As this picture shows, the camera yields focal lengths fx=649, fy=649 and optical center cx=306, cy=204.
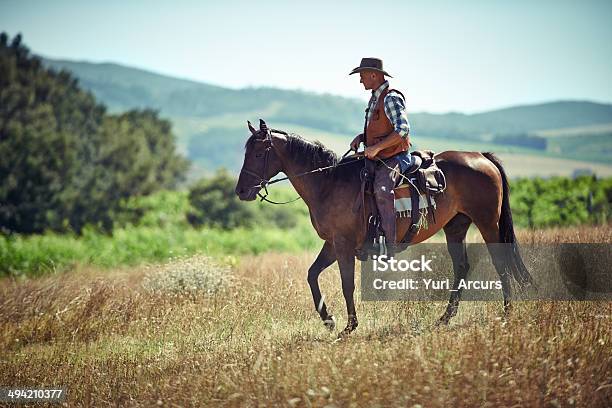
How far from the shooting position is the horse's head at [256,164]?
27.2 feet

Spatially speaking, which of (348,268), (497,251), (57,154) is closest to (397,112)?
(348,268)

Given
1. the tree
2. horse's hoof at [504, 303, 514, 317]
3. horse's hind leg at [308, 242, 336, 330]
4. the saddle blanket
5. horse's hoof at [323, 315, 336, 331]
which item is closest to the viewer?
horse's hoof at [504, 303, 514, 317]

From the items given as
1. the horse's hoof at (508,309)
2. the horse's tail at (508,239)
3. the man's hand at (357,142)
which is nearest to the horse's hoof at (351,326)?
the horse's hoof at (508,309)

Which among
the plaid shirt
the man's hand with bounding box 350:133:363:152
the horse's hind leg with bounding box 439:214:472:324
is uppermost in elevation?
the plaid shirt

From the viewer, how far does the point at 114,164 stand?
53.2 metres

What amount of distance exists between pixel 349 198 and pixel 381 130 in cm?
95

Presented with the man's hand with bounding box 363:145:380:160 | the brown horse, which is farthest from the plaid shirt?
the brown horse

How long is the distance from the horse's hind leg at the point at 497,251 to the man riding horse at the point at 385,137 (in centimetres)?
160

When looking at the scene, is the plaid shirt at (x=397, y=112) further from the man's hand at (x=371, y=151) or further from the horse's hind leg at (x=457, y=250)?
the horse's hind leg at (x=457, y=250)

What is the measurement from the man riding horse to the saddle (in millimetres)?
109

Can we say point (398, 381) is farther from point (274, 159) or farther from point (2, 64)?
point (2, 64)

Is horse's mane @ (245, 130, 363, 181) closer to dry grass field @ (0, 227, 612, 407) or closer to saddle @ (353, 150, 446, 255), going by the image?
saddle @ (353, 150, 446, 255)

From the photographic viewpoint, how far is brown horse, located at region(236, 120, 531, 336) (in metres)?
8.26

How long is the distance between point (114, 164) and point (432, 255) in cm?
4619
